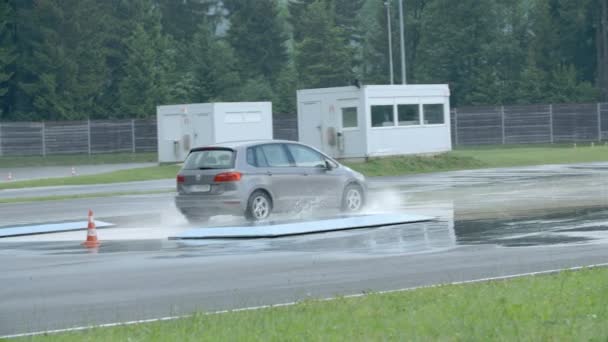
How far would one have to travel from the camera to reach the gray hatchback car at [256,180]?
21.2 metres

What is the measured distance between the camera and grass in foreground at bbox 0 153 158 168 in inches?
2395

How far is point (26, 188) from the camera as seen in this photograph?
38312mm

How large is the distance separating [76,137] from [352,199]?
44.4 m

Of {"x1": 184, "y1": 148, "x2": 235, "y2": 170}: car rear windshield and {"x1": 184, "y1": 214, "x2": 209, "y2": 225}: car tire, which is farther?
{"x1": 184, "y1": 214, "x2": 209, "y2": 225}: car tire

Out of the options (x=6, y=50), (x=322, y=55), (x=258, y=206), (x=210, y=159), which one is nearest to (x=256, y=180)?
(x=258, y=206)

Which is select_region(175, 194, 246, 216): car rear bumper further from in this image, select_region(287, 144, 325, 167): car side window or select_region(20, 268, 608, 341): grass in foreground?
select_region(20, 268, 608, 341): grass in foreground

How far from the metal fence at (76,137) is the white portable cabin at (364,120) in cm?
2455

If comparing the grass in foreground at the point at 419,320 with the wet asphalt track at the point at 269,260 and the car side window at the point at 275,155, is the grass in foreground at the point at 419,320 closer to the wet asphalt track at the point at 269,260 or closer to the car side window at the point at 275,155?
the wet asphalt track at the point at 269,260

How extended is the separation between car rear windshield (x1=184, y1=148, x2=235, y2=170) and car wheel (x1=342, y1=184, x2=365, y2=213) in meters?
2.73

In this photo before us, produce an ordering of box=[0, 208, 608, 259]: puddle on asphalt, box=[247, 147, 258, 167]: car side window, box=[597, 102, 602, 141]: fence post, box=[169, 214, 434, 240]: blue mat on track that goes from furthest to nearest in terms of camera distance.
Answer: box=[597, 102, 602, 141]: fence post
box=[247, 147, 258, 167]: car side window
box=[169, 214, 434, 240]: blue mat on track
box=[0, 208, 608, 259]: puddle on asphalt

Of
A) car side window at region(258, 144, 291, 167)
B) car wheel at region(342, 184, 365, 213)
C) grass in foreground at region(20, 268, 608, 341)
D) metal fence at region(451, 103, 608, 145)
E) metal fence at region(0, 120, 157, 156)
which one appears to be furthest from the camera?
metal fence at region(0, 120, 157, 156)

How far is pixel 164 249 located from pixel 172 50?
2625 inches

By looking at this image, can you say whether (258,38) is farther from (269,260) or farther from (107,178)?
(269,260)

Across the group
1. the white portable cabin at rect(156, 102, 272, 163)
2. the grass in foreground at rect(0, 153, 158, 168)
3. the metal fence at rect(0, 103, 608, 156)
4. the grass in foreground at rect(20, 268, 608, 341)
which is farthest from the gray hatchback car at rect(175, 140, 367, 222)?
the metal fence at rect(0, 103, 608, 156)
